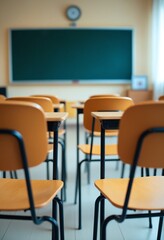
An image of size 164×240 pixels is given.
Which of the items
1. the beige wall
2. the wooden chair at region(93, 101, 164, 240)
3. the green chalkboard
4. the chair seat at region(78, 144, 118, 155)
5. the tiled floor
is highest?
the beige wall

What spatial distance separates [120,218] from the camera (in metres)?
1.01

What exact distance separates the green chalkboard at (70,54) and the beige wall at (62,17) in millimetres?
149

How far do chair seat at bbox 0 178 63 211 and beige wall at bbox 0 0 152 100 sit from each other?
4904 millimetres

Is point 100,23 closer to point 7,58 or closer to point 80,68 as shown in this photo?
point 80,68

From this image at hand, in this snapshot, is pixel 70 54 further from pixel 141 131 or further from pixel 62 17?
pixel 141 131

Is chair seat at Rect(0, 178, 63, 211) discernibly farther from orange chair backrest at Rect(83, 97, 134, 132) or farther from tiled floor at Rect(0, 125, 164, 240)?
orange chair backrest at Rect(83, 97, 134, 132)

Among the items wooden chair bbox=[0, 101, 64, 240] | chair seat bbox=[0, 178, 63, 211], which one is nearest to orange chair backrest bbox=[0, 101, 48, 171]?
wooden chair bbox=[0, 101, 64, 240]

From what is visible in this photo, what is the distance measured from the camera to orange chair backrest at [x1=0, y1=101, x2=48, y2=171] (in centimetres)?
90

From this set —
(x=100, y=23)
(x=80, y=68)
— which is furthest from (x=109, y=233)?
(x=100, y=23)

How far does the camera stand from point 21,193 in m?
1.19

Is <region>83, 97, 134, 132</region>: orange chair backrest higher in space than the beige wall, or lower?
lower

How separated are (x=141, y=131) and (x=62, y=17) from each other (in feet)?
18.1

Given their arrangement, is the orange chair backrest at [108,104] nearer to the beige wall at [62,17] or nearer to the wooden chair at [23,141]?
the wooden chair at [23,141]

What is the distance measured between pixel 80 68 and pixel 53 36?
88cm
